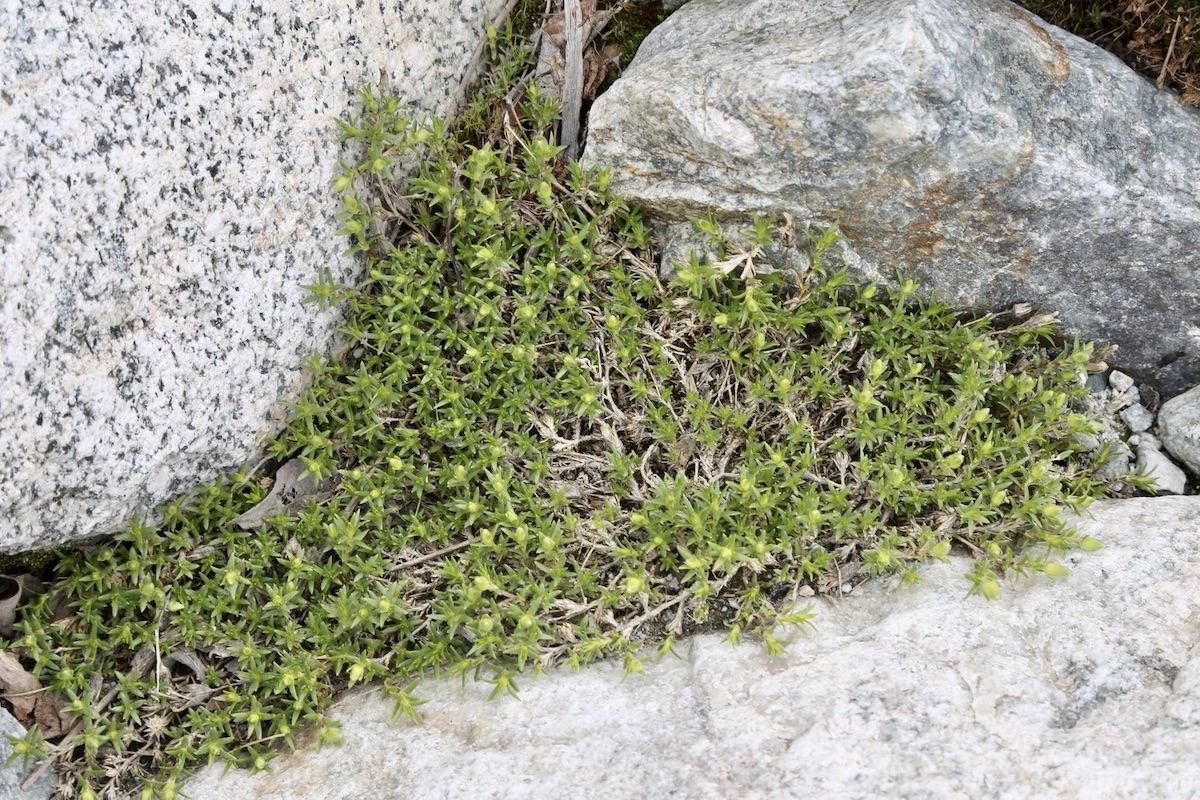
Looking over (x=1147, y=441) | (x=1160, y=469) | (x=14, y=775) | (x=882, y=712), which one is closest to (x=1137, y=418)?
(x=1147, y=441)

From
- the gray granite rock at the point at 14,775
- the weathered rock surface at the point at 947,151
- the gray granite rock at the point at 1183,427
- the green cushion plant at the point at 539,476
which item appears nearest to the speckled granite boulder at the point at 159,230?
the green cushion plant at the point at 539,476

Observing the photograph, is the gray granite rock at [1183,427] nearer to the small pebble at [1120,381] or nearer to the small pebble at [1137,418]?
the small pebble at [1137,418]

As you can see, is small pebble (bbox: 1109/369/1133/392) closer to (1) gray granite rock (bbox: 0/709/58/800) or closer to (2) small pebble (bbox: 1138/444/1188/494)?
(2) small pebble (bbox: 1138/444/1188/494)

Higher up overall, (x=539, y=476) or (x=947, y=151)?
(x=947, y=151)

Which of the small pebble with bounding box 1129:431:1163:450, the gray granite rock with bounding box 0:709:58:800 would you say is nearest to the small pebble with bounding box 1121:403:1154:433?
the small pebble with bounding box 1129:431:1163:450

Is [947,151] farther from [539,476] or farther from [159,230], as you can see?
[159,230]

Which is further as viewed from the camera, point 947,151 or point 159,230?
point 947,151
